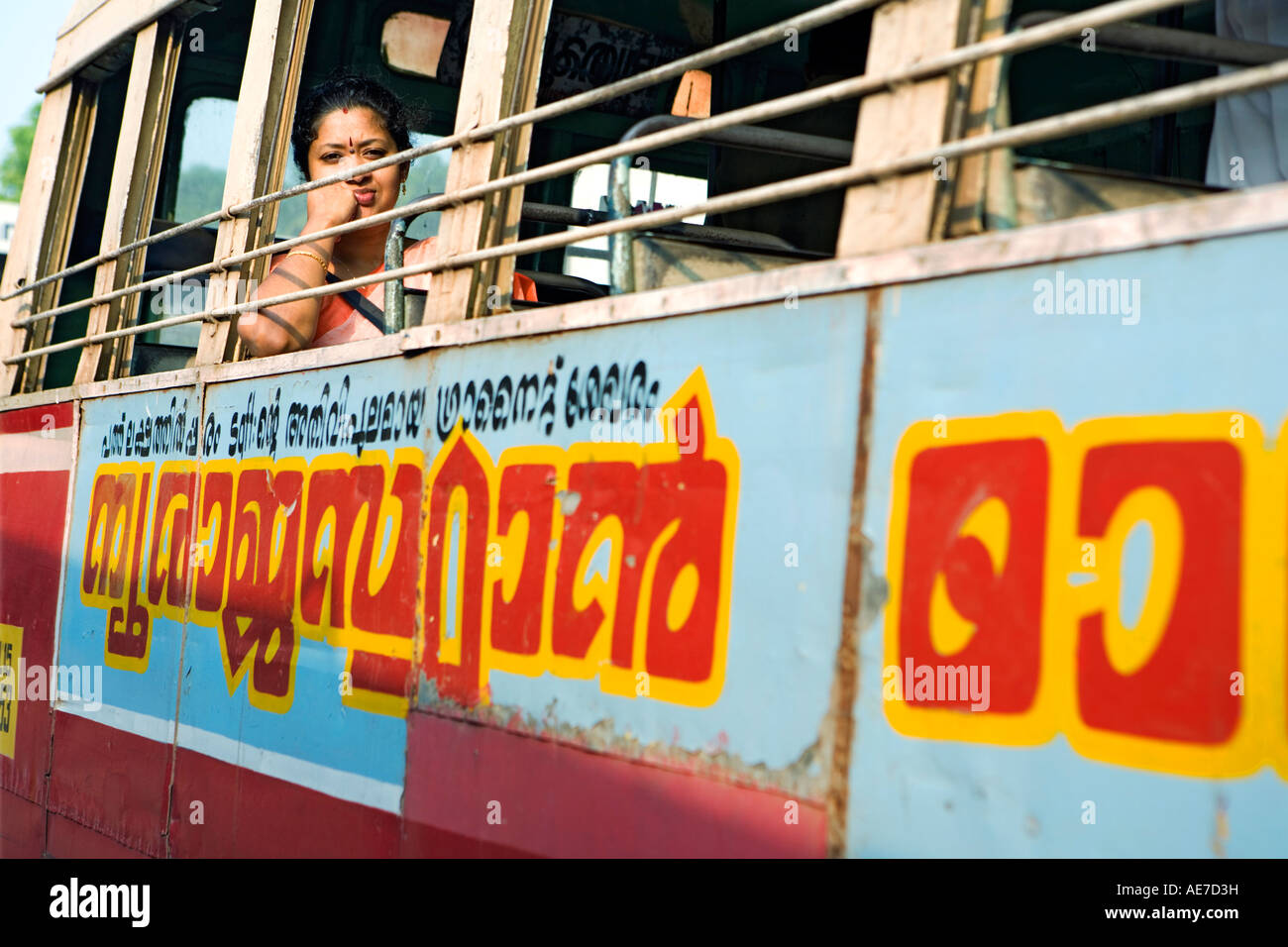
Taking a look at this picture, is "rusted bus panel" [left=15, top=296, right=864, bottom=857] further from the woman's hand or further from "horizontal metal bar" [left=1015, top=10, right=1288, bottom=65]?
"horizontal metal bar" [left=1015, top=10, right=1288, bottom=65]

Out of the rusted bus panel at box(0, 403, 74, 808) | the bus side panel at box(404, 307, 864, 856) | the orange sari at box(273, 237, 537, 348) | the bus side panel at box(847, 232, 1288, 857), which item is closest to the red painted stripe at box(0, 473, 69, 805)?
the rusted bus panel at box(0, 403, 74, 808)

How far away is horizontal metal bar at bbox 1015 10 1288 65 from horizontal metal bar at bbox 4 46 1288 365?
0.07 metres

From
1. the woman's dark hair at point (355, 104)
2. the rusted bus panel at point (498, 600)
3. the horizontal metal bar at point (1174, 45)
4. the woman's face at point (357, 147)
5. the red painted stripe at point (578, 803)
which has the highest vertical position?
the woman's dark hair at point (355, 104)

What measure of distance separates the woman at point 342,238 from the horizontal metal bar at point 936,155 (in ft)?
1.94

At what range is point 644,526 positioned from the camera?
2850mm

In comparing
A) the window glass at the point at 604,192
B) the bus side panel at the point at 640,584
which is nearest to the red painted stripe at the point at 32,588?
the window glass at the point at 604,192

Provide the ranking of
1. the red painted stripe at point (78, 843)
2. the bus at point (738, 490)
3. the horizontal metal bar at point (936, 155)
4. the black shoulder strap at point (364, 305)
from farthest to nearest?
the red painted stripe at point (78, 843), the black shoulder strap at point (364, 305), the bus at point (738, 490), the horizontal metal bar at point (936, 155)

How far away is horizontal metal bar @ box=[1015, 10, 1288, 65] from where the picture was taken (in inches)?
97.7

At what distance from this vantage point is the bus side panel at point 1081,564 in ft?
5.99

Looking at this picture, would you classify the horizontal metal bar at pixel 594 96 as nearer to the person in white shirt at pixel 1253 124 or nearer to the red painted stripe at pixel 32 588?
the person in white shirt at pixel 1253 124

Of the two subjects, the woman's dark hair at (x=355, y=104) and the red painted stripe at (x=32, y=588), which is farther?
the red painted stripe at (x=32, y=588)

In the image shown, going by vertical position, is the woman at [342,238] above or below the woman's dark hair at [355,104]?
below

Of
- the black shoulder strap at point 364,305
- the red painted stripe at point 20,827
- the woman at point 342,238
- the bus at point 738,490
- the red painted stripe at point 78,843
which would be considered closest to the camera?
the bus at point 738,490

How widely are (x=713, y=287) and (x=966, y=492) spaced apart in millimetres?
795
